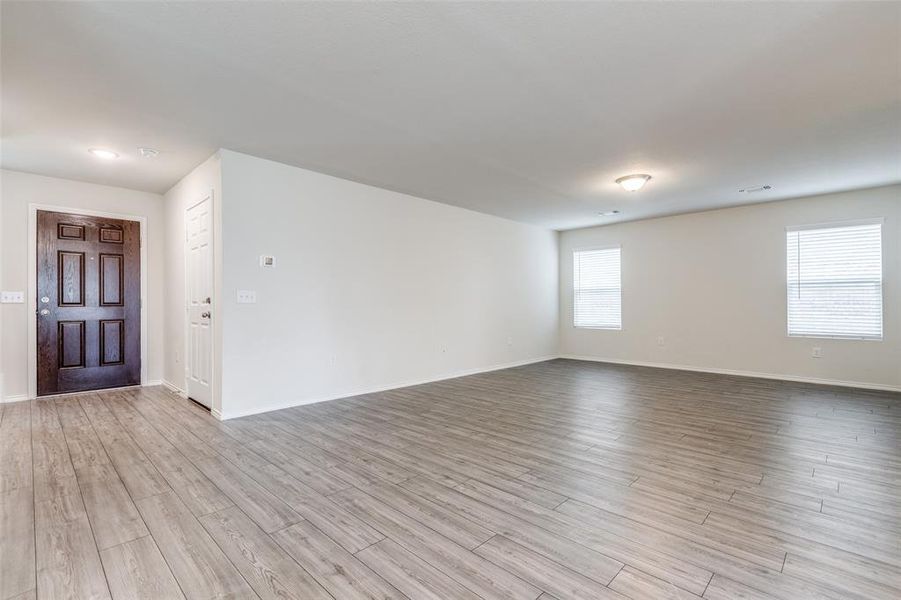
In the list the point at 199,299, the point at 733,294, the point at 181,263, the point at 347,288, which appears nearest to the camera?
the point at 199,299

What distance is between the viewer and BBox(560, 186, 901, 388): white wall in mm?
5234

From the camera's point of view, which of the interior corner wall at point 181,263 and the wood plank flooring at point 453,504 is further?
the interior corner wall at point 181,263

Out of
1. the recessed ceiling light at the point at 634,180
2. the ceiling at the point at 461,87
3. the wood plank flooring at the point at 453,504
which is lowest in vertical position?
the wood plank flooring at the point at 453,504

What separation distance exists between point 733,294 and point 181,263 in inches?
304

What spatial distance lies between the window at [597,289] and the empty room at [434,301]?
636 millimetres

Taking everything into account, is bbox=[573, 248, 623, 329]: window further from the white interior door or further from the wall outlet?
the white interior door

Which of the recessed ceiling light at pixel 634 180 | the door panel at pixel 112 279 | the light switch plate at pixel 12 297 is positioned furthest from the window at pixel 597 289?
the light switch plate at pixel 12 297

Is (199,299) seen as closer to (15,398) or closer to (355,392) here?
(355,392)

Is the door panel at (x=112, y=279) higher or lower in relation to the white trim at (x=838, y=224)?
lower

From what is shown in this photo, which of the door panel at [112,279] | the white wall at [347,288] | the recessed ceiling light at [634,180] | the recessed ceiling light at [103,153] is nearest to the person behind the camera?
the recessed ceiling light at [103,153]

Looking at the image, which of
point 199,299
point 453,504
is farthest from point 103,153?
point 453,504

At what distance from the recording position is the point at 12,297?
453 centimetres

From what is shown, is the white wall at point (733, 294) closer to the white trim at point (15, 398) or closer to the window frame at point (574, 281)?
the window frame at point (574, 281)

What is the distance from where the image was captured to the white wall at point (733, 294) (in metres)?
5.23
